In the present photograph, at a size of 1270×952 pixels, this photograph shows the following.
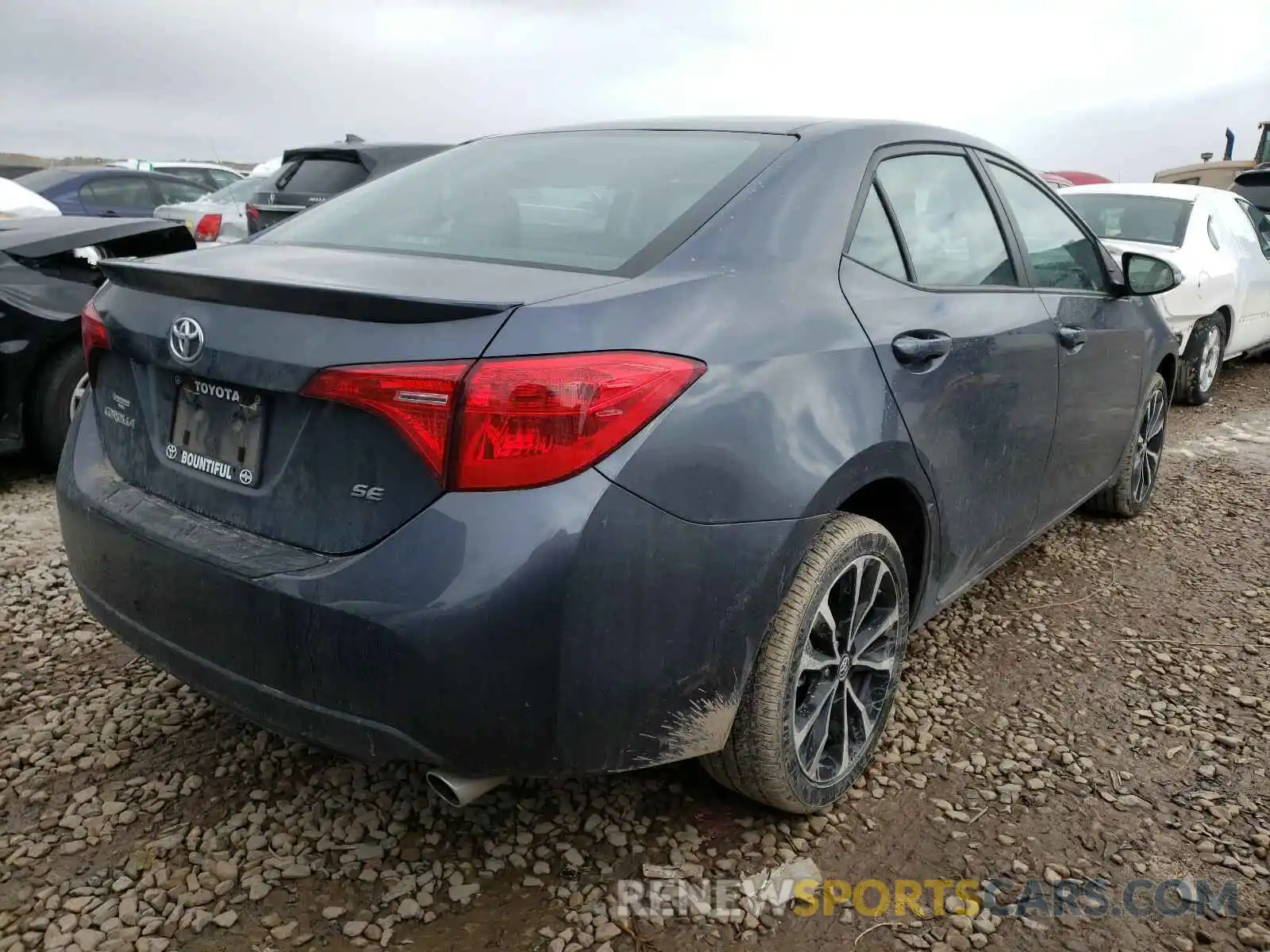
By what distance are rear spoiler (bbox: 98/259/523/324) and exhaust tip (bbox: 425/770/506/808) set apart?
0.81m

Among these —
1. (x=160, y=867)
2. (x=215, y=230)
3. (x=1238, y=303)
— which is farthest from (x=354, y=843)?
(x=215, y=230)

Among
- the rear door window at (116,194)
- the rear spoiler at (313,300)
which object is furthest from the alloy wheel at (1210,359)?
the rear door window at (116,194)

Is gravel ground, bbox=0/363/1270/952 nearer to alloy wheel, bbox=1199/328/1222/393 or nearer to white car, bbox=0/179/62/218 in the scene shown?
white car, bbox=0/179/62/218

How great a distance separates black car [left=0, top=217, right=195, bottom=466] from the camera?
412 cm

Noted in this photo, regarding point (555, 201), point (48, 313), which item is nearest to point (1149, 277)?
point (555, 201)

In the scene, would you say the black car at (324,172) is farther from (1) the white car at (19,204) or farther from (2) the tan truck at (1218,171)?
(2) the tan truck at (1218,171)

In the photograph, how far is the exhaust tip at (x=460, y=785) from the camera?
174cm

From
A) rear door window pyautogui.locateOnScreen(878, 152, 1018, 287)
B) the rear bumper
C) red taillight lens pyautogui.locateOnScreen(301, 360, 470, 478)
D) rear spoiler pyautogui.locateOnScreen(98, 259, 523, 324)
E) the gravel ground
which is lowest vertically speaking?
the gravel ground

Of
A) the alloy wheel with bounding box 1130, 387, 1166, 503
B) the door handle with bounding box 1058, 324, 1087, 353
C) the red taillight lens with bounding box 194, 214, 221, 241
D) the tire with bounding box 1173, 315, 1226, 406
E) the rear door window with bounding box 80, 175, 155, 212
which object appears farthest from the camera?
the rear door window with bounding box 80, 175, 155, 212

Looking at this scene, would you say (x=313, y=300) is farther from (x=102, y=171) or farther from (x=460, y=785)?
(x=102, y=171)

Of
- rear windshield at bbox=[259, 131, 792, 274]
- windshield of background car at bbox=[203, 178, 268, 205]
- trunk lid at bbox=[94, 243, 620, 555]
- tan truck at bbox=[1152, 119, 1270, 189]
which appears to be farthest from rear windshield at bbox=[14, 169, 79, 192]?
tan truck at bbox=[1152, 119, 1270, 189]

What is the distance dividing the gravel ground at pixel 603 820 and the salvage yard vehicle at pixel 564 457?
0.92 ft

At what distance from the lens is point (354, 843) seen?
7.04 ft

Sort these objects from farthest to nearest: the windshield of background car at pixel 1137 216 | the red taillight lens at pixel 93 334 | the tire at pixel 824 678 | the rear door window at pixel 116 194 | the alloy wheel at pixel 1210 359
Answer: the rear door window at pixel 116 194 → the alloy wheel at pixel 1210 359 → the windshield of background car at pixel 1137 216 → the red taillight lens at pixel 93 334 → the tire at pixel 824 678
